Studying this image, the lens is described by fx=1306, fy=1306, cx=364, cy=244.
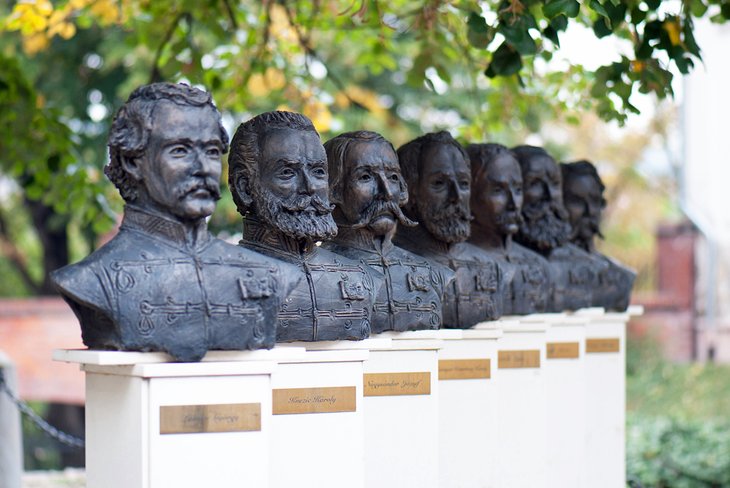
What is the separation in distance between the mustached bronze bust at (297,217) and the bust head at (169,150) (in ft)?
2.17

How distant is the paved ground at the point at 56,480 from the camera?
1151 cm

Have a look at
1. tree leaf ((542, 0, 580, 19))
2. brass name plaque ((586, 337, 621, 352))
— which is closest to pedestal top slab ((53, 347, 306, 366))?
tree leaf ((542, 0, 580, 19))

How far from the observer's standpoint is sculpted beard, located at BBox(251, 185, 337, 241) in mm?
6137

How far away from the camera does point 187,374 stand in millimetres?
5242

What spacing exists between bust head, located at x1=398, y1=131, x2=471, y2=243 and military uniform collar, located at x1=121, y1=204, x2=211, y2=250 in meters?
2.30

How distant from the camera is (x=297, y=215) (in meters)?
6.16

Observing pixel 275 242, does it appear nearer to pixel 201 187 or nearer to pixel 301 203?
pixel 301 203

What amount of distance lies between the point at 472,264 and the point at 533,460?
133 cm

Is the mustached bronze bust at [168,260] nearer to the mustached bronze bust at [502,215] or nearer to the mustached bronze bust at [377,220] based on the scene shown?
the mustached bronze bust at [377,220]

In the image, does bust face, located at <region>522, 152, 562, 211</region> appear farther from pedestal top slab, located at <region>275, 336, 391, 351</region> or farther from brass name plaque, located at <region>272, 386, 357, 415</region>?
brass name plaque, located at <region>272, 386, 357, 415</region>

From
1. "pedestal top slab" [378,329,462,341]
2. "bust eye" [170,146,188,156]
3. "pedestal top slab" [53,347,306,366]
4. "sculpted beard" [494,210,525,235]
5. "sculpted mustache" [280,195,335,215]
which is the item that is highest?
"bust eye" [170,146,188,156]

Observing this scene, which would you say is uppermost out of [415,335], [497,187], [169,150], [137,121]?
[137,121]

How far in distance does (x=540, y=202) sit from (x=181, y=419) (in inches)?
169

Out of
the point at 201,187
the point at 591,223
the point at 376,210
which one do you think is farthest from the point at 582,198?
the point at 201,187
